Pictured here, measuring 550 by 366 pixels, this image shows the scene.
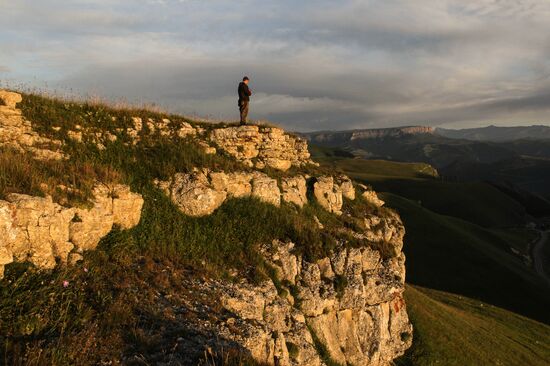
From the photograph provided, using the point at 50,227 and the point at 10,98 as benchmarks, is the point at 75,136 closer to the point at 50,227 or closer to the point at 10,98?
the point at 10,98

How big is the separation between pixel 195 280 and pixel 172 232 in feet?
13.6

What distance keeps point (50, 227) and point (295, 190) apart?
55.7 ft

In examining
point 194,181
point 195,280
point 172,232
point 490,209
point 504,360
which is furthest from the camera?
point 490,209

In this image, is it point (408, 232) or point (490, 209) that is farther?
point (490, 209)

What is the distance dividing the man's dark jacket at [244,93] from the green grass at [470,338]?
24.0 m

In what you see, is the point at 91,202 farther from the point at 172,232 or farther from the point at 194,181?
the point at 194,181

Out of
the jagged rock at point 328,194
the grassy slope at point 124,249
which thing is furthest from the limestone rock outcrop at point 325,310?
the jagged rock at point 328,194

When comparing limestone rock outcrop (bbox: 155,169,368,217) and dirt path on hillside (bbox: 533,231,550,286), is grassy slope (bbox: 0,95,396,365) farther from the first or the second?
dirt path on hillside (bbox: 533,231,550,286)

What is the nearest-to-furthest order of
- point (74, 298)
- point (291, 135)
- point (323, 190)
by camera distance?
point (74, 298), point (323, 190), point (291, 135)

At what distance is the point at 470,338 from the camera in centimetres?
3634

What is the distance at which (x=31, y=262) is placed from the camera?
13430mm

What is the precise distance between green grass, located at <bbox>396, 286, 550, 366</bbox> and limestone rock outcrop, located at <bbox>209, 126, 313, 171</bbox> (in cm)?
1853

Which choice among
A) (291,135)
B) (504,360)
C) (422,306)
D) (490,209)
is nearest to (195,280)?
(291,135)

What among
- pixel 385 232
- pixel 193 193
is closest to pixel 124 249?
pixel 193 193
